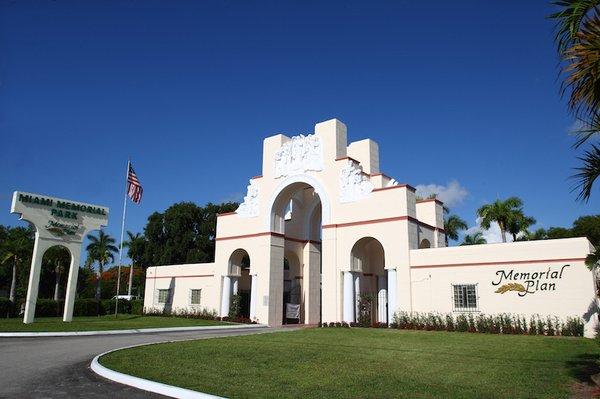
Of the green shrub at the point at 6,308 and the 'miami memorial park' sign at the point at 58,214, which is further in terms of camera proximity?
the green shrub at the point at 6,308

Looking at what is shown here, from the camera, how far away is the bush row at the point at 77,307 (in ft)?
99.5

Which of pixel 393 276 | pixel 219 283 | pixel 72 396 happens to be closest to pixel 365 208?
pixel 393 276

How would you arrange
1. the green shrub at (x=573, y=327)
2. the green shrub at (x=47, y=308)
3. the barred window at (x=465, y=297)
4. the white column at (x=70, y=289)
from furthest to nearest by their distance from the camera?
Result: the green shrub at (x=47, y=308) < the white column at (x=70, y=289) < the barred window at (x=465, y=297) < the green shrub at (x=573, y=327)

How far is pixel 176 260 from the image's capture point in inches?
2130

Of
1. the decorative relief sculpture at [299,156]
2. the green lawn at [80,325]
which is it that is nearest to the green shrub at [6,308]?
the green lawn at [80,325]

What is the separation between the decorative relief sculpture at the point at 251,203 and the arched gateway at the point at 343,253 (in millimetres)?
70

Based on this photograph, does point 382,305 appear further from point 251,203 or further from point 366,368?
point 366,368

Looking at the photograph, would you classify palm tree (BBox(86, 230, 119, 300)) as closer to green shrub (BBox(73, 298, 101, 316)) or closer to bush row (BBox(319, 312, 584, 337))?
green shrub (BBox(73, 298, 101, 316))

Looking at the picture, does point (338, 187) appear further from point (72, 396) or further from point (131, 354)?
point (72, 396)

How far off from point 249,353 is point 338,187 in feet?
52.2

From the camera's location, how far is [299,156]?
2955cm

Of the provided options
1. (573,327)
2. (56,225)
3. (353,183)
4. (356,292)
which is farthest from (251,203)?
(573,327)

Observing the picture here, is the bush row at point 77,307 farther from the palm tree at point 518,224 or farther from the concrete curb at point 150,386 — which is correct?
the palm tree at point 518,224

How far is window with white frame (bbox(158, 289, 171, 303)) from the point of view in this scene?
36.3 metres
